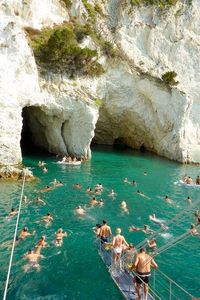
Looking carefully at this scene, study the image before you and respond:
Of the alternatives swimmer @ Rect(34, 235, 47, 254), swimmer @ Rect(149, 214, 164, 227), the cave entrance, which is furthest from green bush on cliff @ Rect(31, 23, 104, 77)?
swimmer @ Rect(34, 235, 47, 254)

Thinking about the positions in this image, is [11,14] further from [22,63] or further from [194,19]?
[194,19]

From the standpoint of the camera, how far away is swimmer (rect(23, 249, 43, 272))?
17.3 meters

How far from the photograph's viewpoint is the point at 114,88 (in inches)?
2224

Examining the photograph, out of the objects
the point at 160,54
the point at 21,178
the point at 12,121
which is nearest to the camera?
the point at 21,178

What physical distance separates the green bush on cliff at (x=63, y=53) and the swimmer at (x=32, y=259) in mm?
32404

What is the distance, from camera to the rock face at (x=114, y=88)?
39.2 meters

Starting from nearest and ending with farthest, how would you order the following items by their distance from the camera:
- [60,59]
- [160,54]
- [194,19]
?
[60,59], [160,54], [194,19]

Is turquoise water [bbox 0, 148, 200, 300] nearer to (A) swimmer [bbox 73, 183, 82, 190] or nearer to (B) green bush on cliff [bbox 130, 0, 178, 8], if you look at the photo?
(A) swimmer [bbox 73, 183, 82, 190]

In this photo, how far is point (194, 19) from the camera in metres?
68.2

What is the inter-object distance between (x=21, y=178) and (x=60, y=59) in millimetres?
19590

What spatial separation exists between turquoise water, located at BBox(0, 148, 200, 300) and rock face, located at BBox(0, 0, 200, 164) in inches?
291

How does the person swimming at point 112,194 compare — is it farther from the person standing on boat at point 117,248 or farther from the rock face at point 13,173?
the person standing on boat at point 117,248

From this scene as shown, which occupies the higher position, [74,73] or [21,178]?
[74,73]

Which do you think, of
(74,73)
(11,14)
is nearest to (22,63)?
(11,14)
